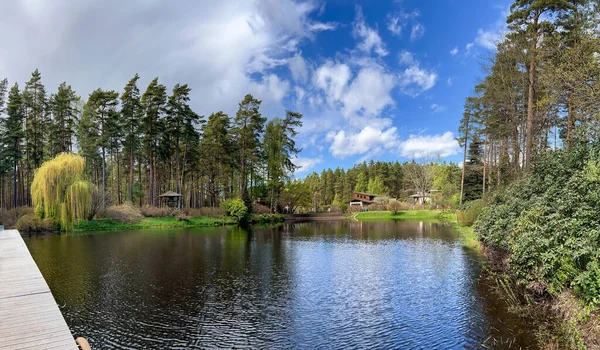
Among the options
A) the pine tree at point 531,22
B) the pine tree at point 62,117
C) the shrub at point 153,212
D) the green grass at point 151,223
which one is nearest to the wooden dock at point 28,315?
the pine tree at point 531,22

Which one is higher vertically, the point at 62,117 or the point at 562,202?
the point at 62,117

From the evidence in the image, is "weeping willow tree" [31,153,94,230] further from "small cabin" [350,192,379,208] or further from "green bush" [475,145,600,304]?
"small cabin" [350,192,379,208]

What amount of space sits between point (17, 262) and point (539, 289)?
16.2 metres

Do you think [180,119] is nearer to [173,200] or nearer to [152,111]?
[152,111]

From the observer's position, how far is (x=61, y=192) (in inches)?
1148

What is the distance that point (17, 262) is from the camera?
1145cm

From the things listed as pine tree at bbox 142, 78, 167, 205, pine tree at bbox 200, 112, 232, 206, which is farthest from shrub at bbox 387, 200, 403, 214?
pine tree at bbox 142, 78, 167, 205

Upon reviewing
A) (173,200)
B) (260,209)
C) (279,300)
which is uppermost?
(173,200)

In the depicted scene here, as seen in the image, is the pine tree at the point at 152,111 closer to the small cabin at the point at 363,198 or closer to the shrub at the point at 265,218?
the shrub at the point at 265,218

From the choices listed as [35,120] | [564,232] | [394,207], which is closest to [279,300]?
[564,232]

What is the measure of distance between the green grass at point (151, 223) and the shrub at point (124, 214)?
2.07 feet

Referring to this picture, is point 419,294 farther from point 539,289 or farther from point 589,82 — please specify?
point 589,82

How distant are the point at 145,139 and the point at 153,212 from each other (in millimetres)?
9227

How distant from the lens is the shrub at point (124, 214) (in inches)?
1358
